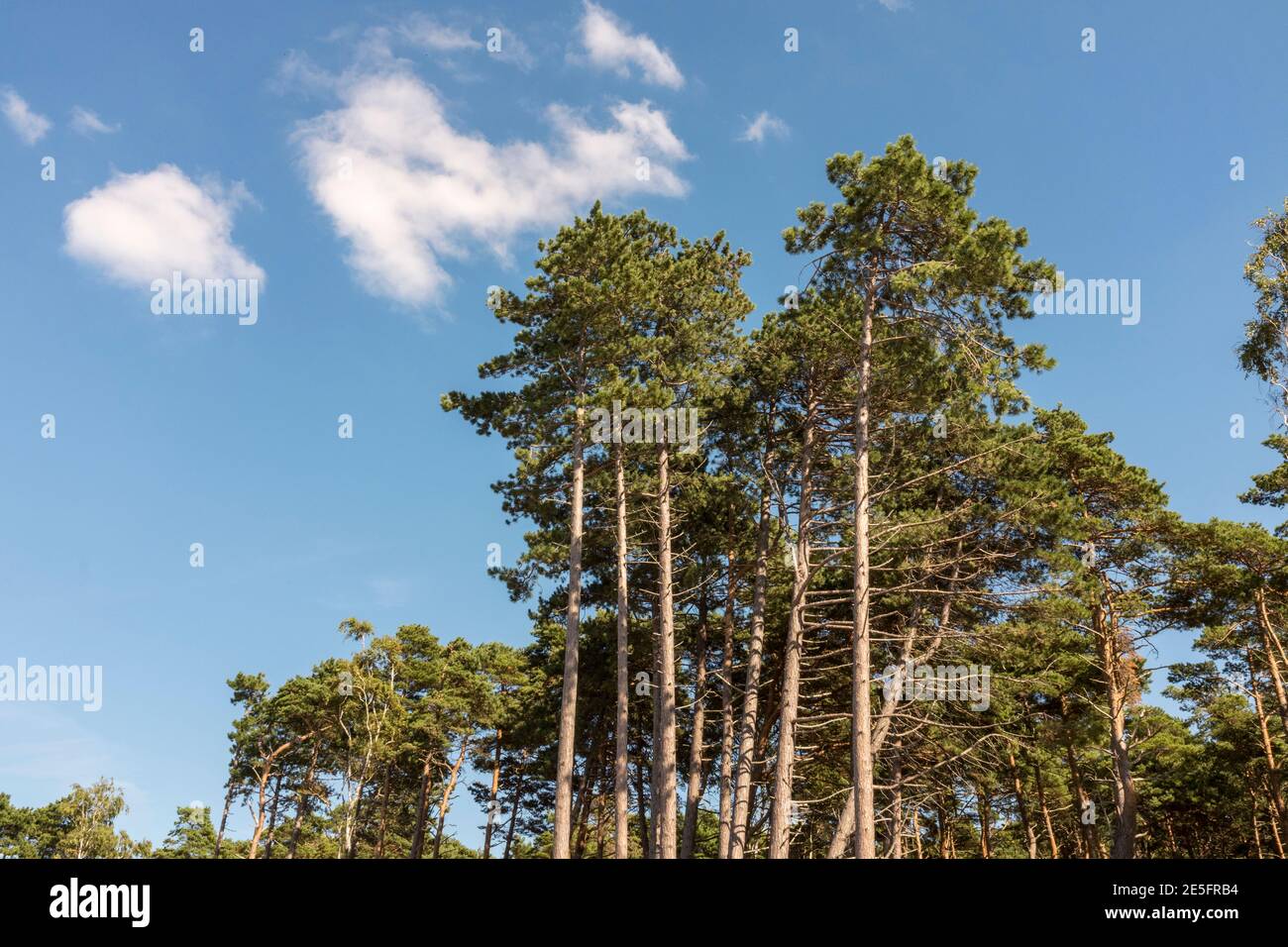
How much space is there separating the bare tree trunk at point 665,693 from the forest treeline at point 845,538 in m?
0.10

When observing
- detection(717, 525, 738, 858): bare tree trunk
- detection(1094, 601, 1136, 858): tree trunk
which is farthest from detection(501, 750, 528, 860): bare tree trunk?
detection(1094, 601, 1136, 858): tree trunk

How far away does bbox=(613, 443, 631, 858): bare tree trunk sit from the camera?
Answer: 688 inches

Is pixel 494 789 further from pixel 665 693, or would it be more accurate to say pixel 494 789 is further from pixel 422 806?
pixel 665 693

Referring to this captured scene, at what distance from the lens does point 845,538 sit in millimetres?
19344

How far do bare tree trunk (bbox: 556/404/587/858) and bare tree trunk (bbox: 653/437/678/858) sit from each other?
200 cm

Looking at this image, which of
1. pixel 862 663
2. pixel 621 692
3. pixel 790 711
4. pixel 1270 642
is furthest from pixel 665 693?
pixel 1270 642

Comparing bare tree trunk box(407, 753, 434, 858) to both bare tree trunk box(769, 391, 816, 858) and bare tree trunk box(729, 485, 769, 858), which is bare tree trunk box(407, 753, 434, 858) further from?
bare tree trunk box(769, 391, 816, 858)

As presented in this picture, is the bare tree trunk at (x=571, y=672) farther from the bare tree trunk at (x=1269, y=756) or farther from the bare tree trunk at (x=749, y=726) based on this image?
Result: the bare tree trunk at (x=1269, y=756)

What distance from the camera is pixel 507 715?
34.0 m

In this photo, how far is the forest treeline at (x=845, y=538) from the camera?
46.3ft

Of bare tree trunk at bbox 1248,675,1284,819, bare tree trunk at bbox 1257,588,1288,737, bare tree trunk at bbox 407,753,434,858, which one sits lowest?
bare tree trunk at bbox 407,753,434,858
